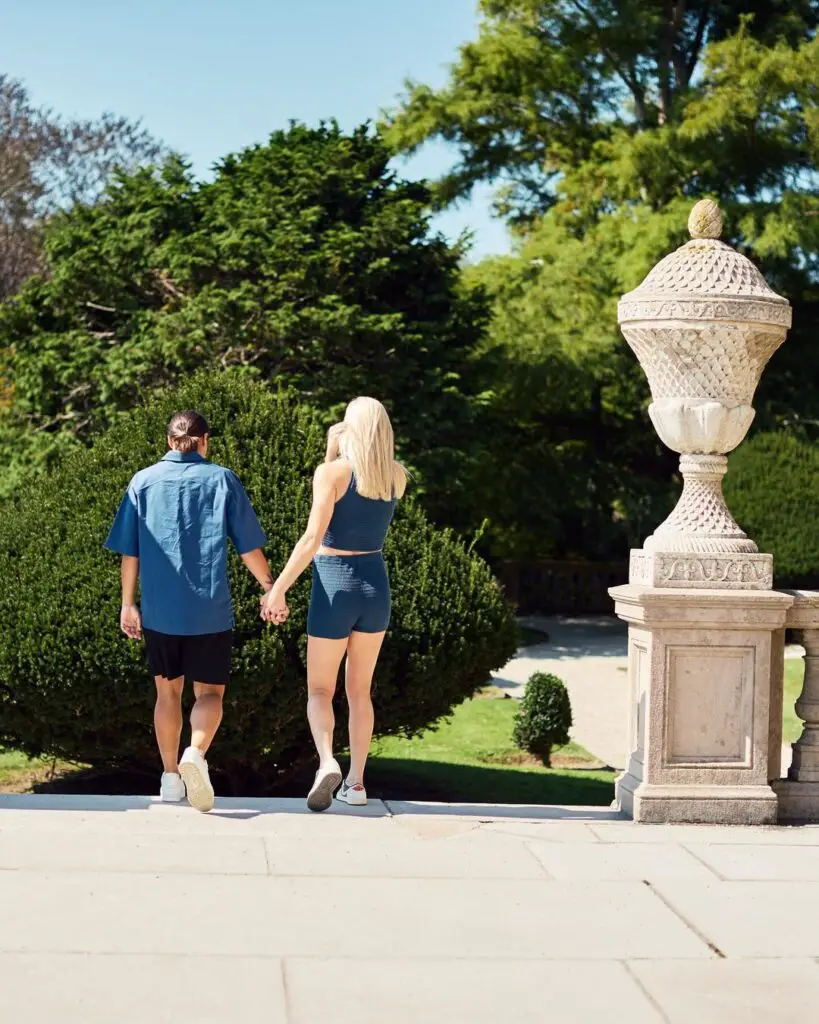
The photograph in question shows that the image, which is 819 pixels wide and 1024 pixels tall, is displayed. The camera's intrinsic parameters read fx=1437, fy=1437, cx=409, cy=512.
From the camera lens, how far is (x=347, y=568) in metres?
6.36

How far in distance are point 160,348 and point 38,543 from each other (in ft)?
42.1

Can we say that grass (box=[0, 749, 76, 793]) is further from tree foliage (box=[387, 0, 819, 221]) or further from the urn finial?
tree foliage (box=[387, 0, 819, 221])

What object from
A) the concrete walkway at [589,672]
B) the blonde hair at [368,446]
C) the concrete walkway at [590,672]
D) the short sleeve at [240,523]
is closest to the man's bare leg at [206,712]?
the short sleeve at [240,523]

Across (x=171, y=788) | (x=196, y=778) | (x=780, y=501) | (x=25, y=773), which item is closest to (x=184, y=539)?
(x=196, y=778)

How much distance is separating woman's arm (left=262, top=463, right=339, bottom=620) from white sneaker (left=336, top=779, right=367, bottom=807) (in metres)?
0.96

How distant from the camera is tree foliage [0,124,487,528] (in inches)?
828

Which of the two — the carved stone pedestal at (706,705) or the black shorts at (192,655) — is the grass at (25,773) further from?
the carved stone pedestal at (706,705)

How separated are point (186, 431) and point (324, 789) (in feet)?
5.60

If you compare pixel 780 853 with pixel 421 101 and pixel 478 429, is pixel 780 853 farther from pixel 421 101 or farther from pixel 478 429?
pixel 421 101

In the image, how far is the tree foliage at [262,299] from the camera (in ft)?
69.0

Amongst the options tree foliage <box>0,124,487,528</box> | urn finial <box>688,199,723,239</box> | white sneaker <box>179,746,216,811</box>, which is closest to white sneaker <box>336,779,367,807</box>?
white sneaker <box>179,746,216,811</box>

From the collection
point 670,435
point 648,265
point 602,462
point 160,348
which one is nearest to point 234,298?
point 160,348

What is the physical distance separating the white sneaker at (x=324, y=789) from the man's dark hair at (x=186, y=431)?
156cm

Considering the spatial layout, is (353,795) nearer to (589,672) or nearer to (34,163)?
(589,672)
